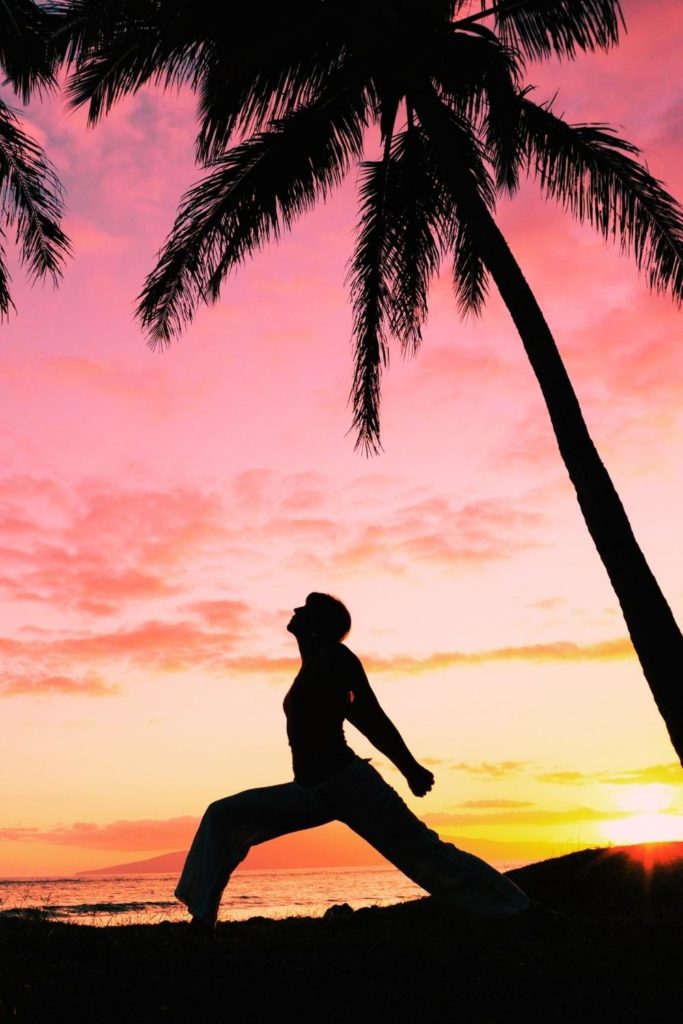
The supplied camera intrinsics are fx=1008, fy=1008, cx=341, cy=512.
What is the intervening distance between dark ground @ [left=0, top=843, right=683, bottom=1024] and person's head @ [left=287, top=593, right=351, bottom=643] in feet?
6.11

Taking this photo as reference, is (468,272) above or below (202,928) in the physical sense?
above

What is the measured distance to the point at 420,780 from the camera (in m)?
5.97

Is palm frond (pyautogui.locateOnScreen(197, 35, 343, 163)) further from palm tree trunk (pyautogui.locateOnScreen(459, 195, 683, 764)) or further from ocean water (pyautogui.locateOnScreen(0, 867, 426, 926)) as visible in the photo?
ocean water (pyautogui.locateOnScreen(0, 867, 426, 926))

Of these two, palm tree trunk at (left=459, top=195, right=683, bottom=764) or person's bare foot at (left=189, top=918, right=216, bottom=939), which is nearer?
person's bare foot at (left=189, top=918, right=216, bottom=939)

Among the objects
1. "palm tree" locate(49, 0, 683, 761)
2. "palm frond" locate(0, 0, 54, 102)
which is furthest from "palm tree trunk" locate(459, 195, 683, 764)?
"palm frond" locate(0, 0, 54, 102)

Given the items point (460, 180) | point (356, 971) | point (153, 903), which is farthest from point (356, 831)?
point (153, 903)

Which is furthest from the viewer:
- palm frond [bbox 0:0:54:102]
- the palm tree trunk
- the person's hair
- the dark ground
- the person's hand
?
palm frond [bbox 0:0:54:102]

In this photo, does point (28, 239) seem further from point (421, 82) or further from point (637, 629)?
point (637, 629)

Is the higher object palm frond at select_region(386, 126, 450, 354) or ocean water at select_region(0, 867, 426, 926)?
palm frond at select_region(386, 126, 450, 354)

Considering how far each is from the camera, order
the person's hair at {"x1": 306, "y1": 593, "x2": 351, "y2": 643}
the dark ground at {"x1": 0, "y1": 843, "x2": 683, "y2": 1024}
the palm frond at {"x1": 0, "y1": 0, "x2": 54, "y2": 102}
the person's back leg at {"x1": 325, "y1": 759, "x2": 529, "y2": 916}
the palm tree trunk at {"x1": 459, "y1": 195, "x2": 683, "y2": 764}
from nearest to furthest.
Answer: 1. the dark ground at {"x1": 0, "y1": 843, "x2": 683, "y2": 1024}
2. the person's back leg at {"x1": 325, "y1": 759, "x2": 529, "y2": 916}
3. the person's hair at {"x1": 306, "y1": 593, "x2": 351, "y2": 643}
4. the palm tree trunk at {"x1": 459, "y1": 195, "x2": 683, "y2": 764}
5. the palm frond at {"x1": 0, "y1": 0, "x2": 54, "y2": 102}

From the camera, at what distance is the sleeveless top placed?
19.3 feet

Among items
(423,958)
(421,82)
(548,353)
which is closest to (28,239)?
(421,82)

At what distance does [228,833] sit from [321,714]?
3.14ft

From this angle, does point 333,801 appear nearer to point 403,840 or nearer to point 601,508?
point 403,840
